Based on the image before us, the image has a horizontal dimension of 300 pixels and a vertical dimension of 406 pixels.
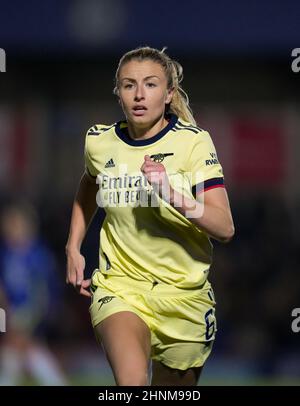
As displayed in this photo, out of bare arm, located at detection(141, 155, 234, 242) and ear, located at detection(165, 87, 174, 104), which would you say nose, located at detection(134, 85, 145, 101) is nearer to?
ear, located at detection(165, 87, 174, 104)

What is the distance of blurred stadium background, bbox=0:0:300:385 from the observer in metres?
15.6

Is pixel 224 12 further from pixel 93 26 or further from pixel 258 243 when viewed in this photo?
pixel 258 243

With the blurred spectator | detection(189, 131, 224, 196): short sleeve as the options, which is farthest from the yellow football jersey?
the blurred spectator

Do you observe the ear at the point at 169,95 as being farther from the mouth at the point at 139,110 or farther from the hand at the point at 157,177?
the hand at the point at 157,177

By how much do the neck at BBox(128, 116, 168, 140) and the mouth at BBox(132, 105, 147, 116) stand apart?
107mm

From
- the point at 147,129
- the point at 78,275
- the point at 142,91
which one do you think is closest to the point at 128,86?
the point at 142,91

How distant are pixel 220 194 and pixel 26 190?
12.9 m

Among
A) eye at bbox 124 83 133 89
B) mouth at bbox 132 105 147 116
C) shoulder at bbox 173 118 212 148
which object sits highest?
eye at bbox 124 83 133 89

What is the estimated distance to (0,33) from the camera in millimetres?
16750

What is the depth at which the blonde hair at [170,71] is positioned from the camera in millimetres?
5913

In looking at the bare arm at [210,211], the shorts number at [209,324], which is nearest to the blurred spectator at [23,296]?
the shorts number at [209,324]

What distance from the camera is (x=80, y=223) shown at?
21.1 ft

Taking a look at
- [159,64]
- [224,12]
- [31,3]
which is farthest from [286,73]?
[159,64]

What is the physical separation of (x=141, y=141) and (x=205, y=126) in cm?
1242
